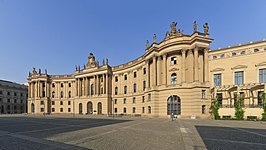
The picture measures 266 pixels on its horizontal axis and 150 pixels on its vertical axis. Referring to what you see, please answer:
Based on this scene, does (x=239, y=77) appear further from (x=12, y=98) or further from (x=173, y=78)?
(x=12, y=98)

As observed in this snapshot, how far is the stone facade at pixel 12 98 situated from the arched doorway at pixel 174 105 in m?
101

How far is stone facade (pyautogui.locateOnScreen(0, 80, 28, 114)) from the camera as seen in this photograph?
3383 inches

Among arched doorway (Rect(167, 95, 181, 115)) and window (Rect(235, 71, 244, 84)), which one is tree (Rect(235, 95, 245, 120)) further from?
arched doorway (Rect(167, 95, 181, 115))

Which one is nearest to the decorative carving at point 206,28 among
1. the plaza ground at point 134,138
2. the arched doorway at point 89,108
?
the plaza ground at point 134,138

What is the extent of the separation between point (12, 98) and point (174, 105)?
104 metres

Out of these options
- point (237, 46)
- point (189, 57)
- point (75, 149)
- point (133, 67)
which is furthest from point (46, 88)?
point (237, 46)

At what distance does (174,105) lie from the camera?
118 feet

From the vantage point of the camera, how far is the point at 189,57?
3616 centimetres

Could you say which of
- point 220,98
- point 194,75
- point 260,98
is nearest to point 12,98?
point 194,75

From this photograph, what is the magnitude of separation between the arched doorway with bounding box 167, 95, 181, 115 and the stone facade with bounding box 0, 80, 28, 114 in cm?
10090

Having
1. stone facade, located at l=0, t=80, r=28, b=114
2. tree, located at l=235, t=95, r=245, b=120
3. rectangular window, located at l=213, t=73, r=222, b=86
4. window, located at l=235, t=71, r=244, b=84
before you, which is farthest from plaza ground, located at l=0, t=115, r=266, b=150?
stone facade, located at l=0, t=80, r=28, b=114

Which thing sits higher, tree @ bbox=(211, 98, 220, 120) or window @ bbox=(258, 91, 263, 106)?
window @ bbox=(258, 91, 263, 106)

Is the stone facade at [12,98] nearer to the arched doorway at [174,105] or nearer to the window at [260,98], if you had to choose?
the arched doorway at [174,105]

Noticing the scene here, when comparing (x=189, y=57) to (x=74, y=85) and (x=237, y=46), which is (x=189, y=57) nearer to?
(x=237, y=46)
